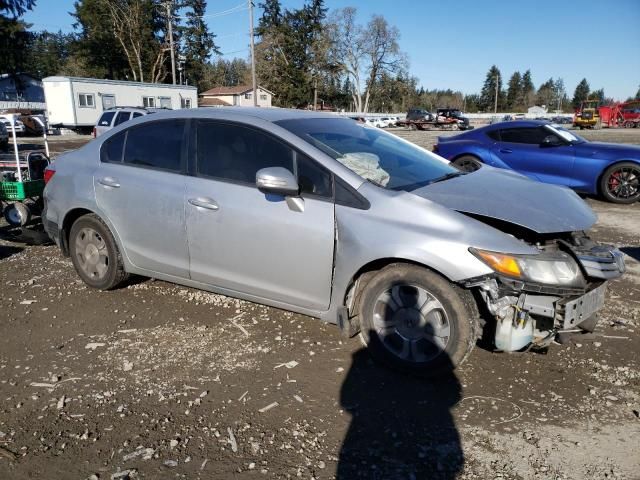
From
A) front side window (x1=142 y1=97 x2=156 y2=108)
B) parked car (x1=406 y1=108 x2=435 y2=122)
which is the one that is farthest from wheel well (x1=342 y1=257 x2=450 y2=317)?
parked car (x1=406 y1=108 x2=435 y2=122)

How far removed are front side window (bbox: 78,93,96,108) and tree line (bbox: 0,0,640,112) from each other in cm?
1071

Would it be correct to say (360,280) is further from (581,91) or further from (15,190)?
(581,91)

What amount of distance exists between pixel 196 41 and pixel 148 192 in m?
70.2

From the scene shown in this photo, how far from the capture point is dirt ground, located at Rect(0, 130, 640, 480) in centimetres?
250

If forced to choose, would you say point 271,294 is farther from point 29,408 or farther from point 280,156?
point 29,408

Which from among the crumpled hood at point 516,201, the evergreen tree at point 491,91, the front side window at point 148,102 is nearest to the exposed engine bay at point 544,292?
the crumpled hood at point 516,201

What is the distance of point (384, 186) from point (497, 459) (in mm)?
1778

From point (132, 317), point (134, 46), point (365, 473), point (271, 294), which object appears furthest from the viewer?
point (134, 46)

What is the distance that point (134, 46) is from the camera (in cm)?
5203

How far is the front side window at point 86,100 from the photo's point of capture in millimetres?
32656

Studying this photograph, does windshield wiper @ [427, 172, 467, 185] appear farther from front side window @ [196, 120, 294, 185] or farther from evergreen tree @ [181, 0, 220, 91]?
evergreen tree @ [181, 0, 220, 91]

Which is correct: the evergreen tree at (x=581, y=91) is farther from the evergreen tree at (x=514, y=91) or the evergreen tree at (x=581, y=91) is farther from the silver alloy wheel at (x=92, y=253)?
the silver alloy wheel at (x=92, y=253)

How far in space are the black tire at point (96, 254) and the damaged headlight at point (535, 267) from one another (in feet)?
10.4

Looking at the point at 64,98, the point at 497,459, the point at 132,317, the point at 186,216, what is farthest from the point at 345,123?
the point at 64,98
